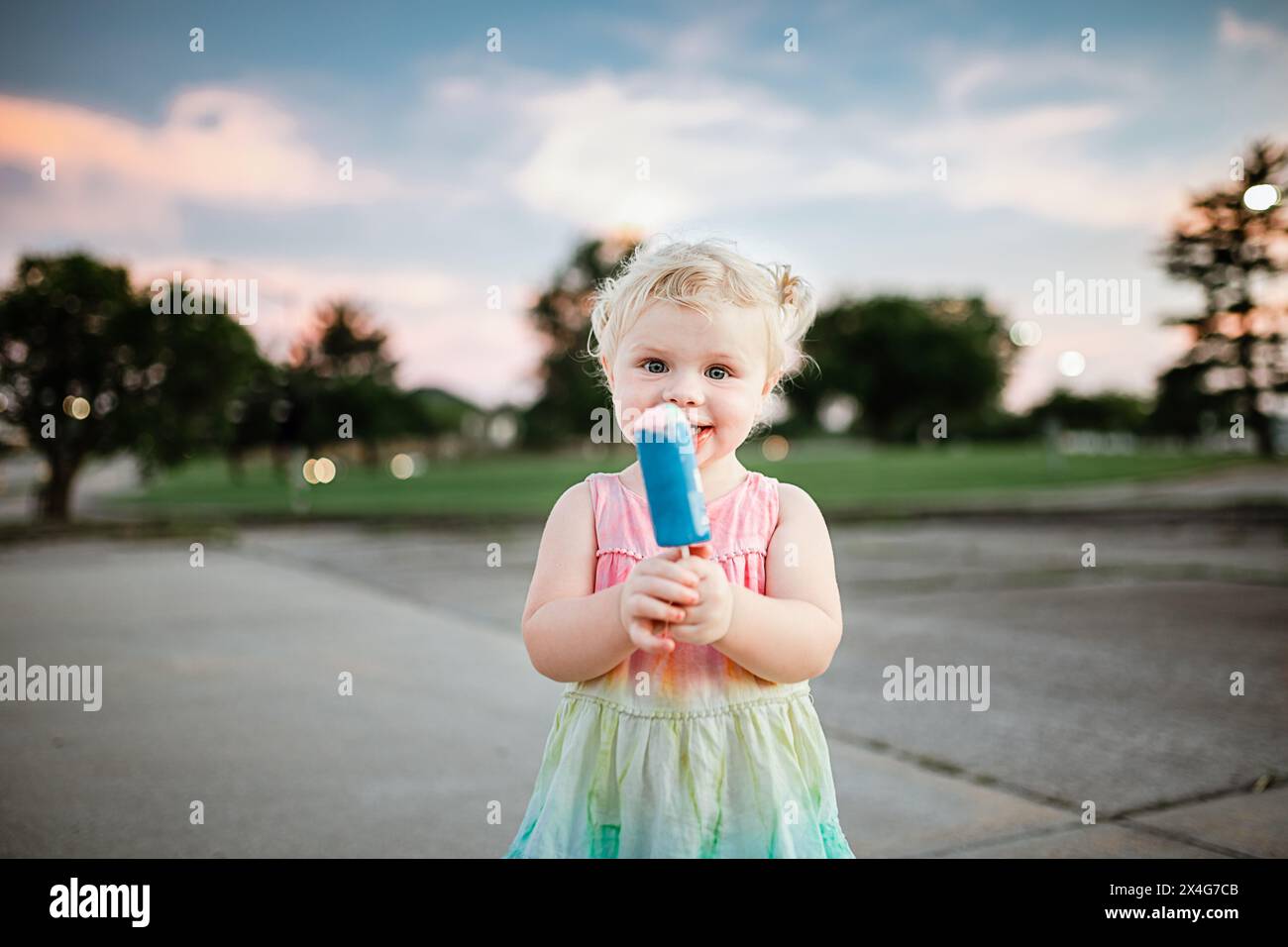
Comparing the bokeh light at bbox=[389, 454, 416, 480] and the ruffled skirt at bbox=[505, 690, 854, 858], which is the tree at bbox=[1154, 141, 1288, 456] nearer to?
the ruffled skirt at bbox=[505, 690, 854, 858]

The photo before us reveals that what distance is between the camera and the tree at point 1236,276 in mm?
16469

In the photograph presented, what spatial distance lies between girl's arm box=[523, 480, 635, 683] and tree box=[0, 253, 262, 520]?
47.0 feet

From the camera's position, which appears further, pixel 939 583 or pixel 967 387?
pixel 967 387

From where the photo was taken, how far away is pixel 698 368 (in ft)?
5.90

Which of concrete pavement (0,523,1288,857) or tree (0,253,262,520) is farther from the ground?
tree (0,253,262,520)

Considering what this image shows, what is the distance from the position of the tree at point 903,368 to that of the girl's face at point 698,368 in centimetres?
6660

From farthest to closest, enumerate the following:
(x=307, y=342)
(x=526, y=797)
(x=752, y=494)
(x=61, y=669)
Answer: (x=307, y=342) < (x=61, y=669) < (x=526, y=797) < (x=752, y=494)

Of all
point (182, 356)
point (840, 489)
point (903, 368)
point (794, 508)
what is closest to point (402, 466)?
point (903, 368)

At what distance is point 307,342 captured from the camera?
80.2 metres

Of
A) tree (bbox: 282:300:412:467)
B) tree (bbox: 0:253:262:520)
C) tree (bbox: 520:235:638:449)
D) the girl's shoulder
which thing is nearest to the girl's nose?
the girl's shoulder

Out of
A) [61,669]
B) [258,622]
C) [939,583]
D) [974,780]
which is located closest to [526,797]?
[974,780]

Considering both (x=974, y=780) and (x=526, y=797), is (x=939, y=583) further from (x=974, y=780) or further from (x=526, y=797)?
(x=526, y=797)

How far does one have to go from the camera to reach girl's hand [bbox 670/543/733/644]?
1553mm

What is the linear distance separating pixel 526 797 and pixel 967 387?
233 ft
